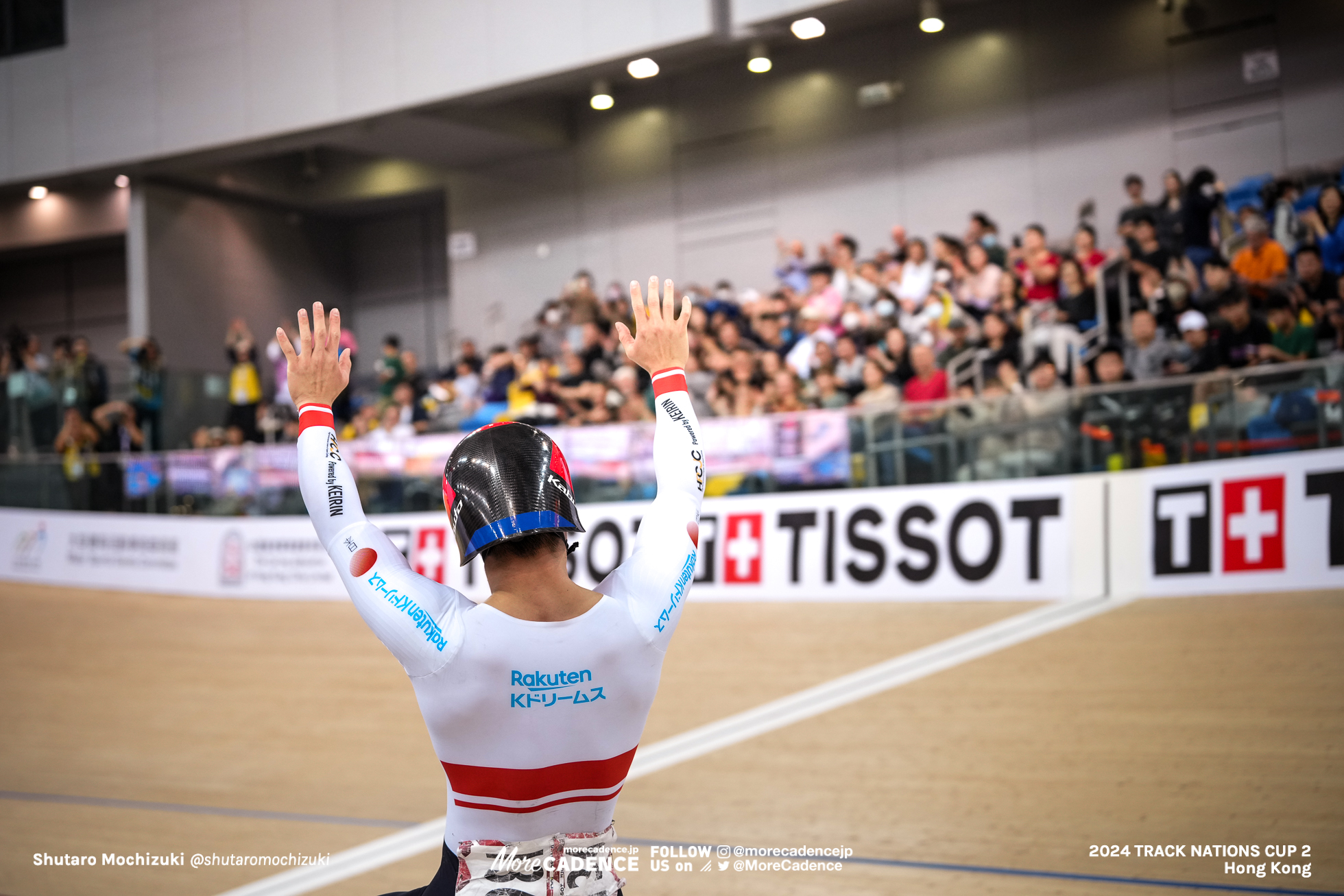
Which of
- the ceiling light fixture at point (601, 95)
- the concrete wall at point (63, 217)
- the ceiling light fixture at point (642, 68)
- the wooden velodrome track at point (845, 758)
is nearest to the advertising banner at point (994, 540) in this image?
the wooden velodrome track at point (845, 758)

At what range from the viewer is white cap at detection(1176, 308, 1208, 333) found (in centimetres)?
805

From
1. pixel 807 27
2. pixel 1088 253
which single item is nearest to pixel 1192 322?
pixel 1088 253

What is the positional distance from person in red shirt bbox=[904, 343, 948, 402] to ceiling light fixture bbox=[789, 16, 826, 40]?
4.36 metres

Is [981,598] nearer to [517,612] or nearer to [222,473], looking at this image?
[517,612]

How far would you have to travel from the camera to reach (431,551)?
9867mm

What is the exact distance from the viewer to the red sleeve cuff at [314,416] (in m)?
1.83

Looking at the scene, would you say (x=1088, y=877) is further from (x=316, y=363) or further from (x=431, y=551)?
(x=431, y=551)

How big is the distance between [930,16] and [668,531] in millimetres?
11942

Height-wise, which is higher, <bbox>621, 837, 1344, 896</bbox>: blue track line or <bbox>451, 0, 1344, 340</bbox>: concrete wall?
<bbox>451, 0, 1344, 340</bbox>: concrete wall

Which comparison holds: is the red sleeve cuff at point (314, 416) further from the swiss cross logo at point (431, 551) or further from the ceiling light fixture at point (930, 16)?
the ceiling light fixture at point (930, 16)

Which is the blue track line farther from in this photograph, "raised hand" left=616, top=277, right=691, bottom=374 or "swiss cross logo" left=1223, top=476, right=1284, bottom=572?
"swiss cross logo" left=1223, top=476, right=1284, bottom=572

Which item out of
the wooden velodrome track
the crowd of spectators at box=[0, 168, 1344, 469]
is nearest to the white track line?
the wooden velodrome track

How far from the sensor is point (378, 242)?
20.0 meters

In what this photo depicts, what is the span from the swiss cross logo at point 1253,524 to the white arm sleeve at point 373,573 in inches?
250
